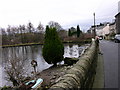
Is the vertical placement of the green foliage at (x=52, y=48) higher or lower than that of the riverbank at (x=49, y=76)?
higher

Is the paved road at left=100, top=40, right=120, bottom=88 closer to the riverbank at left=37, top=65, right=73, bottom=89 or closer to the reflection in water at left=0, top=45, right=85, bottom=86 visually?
the riverbank at left=37, top=65, right=73, bottom=89

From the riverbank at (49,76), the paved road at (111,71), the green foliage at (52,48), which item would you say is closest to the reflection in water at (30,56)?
the green foliage at (52,48)

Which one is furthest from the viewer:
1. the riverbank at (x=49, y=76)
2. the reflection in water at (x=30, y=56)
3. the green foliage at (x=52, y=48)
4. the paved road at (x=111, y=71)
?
the reflection in water at (x=30, y=56)

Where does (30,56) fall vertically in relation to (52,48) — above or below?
below

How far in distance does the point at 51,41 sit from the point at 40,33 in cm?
5881

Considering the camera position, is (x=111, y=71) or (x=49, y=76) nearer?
(x=111, y=71)

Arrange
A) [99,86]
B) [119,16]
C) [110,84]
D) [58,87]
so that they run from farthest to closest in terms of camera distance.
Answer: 1. [119,16]
2. [110,84]
3. [99,86]
4. [58,87]

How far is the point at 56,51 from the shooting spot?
1542cm

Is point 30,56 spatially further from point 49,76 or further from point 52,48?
point 49,76

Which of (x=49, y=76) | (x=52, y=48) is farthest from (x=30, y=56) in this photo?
(x=49, y=76)

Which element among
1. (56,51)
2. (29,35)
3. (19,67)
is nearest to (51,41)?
(56,51)

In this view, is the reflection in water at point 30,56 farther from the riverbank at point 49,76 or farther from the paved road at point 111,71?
the paved road at point 111,71

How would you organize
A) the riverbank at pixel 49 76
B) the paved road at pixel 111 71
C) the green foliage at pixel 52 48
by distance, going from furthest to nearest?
the green foliage at pixel 52 48 → the riverbank at pixel 49 76 → the paved road at pixel 111 71

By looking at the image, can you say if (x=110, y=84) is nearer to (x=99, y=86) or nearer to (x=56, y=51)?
(x=99, y=86)
